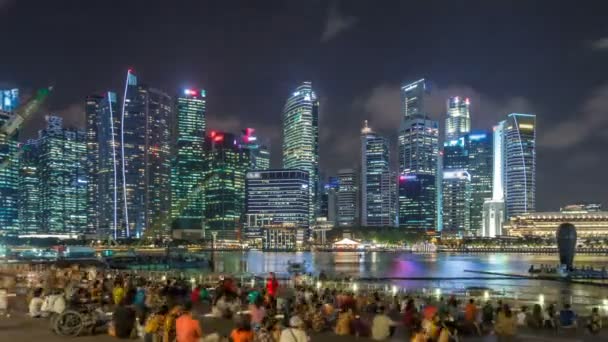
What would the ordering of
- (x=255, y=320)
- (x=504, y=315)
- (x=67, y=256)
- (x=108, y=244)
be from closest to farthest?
(x=255, y=320), (x=504, y=315), (x=67, y=256), (x=108, y=244)

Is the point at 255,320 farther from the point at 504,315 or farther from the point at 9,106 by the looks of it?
the point at 9,106

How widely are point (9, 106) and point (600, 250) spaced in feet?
602

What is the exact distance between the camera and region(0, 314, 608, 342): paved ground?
14.1 m

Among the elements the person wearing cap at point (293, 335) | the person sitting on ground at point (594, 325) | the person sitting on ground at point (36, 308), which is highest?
the person wearing cap at point (293, 335)

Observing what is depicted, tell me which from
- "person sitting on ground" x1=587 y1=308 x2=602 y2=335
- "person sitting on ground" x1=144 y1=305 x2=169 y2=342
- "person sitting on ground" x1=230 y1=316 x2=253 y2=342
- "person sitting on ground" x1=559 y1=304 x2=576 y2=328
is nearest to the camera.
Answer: "person sitting on ground" x1=230 y1=316 x2=253 y2=342

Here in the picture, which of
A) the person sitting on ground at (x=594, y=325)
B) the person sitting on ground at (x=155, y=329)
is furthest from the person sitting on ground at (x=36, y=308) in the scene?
the person sitting on ground at (x=594, y=325)

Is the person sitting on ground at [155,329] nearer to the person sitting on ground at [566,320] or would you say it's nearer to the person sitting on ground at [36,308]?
the person sitting on ground at [36,308]

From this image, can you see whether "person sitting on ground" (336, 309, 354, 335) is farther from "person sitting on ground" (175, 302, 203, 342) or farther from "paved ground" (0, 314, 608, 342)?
"person sitting on ground" (175, 302, 203, 342)

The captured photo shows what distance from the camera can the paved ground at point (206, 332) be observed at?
14078mm

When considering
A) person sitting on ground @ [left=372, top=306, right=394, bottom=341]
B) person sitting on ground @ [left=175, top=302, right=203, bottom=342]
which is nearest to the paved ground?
person sitting on ground @ [left=372, top=306, right=394, bottom=341]

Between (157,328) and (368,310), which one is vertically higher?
(157,328)

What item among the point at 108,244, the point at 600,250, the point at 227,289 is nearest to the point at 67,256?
the point at 108,244

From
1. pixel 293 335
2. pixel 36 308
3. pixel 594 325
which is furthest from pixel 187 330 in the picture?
pixel 594 325

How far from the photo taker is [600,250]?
196 meters
